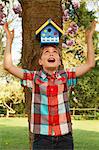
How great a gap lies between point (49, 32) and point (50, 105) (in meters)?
0.46

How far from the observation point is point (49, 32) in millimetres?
3121

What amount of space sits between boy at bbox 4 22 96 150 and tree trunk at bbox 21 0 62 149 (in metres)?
0.75

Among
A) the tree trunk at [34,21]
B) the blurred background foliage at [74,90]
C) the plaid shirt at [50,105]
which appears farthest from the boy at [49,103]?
the blurred background foliage at [74,90]

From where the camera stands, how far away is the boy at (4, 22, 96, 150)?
122 inches

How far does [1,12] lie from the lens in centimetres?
447

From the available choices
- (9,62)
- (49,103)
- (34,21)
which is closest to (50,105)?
(49,103)

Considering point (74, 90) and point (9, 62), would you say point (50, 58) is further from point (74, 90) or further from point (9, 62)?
point (74, 90)

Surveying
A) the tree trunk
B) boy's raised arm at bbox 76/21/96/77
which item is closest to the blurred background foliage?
the tree trunk

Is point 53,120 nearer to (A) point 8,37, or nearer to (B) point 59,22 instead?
(A) point 8,37

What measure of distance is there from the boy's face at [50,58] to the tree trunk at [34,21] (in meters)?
0.76

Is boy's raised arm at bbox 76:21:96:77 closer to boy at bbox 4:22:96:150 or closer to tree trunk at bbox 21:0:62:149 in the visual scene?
boy at bbox 4:22:96:150

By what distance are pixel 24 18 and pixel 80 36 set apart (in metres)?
12.6

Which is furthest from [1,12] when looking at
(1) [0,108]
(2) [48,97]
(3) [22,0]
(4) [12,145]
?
(1) [0,108]

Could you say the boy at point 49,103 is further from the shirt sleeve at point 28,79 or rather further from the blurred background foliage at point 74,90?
the blurred background foliage at point 74,90
